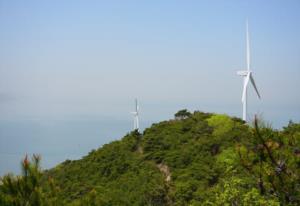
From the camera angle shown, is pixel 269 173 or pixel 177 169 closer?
pixel 269 173

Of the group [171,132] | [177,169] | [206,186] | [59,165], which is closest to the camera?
[206,186]

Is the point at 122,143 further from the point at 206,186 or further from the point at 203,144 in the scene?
the point at 206,186

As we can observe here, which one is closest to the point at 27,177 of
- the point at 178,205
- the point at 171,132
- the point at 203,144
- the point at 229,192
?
the point at 229,192

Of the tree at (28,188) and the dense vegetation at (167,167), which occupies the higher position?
the tree at (28,188)

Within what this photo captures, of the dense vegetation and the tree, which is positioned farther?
the dense vegetation

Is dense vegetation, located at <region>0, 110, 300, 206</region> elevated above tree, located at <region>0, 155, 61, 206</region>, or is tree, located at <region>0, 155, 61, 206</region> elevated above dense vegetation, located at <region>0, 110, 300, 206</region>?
tree, located at <region>0, 155, 61, 206</region>

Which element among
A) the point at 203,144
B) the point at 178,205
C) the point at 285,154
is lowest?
the point at 178,205

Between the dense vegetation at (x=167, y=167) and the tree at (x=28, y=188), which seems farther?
the dense vegetation at (x=167, y=167)

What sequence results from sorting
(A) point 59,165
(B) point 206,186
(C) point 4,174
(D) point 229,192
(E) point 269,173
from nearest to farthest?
(E) point 269,173 → (C) point 4,174 → (D) point 229,192 → (B) point 206,186 → (A) point 59,165

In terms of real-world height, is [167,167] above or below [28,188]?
below

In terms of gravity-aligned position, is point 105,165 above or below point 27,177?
below

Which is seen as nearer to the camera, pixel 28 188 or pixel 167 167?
A: pixel 28 188
